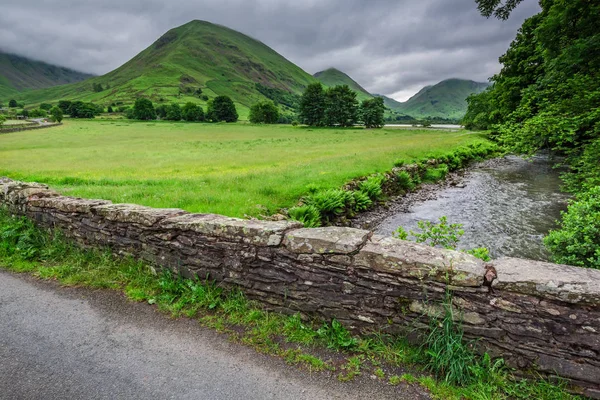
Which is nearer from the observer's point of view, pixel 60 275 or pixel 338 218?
pixel 60 275

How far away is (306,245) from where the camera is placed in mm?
4629

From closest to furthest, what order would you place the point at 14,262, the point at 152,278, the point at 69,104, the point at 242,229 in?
the point at 242,229, the point at 152,278, the point at 14,262, the point at 69,104

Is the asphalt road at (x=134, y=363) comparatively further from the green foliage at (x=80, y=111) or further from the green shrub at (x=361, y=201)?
the green foliage at (x=80, y=111)

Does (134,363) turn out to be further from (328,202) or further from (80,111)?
(80,111)

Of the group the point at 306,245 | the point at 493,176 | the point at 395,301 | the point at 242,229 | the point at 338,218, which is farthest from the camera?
the point at 493,176

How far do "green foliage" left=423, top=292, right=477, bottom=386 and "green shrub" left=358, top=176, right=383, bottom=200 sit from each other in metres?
10.9

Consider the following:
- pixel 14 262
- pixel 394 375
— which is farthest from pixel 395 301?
pixel 14 262

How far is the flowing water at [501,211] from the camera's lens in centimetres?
1031

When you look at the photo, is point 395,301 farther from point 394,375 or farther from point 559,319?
point 559,319

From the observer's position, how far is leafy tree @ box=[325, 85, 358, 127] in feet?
299

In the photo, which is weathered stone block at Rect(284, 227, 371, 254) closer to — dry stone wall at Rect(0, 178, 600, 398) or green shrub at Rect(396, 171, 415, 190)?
dry stone wall at Rect(0, 178, 600, 398)

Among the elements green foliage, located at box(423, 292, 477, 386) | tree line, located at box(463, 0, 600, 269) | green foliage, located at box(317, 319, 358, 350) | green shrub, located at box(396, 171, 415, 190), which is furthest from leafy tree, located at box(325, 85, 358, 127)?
green foliage, located at box(423, 292, 477, 386)

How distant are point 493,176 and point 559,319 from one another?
21.9m

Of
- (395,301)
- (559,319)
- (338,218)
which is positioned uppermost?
(559,319)
